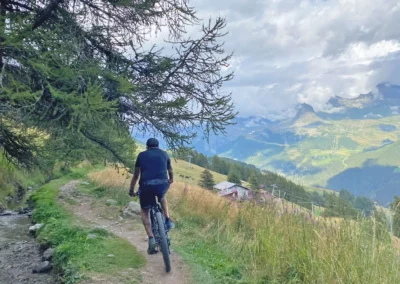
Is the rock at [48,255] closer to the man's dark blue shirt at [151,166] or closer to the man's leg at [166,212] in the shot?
the man's leg at [166,212]

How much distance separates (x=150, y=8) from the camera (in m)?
7.84

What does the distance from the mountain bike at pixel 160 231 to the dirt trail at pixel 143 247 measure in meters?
0.24

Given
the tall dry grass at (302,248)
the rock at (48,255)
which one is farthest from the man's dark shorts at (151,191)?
the rock at (48,255)

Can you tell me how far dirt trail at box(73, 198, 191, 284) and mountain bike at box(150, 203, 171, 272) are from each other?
0.24m

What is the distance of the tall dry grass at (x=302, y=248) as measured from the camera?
15.2ft

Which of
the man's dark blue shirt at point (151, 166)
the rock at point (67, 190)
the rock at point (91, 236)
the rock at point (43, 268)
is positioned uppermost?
the man's dark blue shirt at point (151, 166)

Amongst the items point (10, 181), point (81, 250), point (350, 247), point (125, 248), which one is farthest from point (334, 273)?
point (10, 181)

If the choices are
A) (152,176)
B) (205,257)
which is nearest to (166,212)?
(152,176)

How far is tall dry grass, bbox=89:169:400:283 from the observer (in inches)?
183

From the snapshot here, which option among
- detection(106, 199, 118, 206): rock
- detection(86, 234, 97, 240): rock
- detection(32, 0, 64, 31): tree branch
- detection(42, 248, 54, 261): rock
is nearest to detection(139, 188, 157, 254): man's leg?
detection(86, 234, 97, 240): rock

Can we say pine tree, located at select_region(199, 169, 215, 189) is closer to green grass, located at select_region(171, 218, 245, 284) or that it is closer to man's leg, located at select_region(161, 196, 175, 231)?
green grass, located at select_region(171, 218, 245, 284)

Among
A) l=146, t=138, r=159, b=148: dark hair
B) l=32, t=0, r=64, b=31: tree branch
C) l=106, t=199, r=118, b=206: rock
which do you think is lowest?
l=106, t=199, r=118, b=206: rock

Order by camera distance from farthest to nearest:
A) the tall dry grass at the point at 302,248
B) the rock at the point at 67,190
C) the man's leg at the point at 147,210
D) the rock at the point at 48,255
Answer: the rock at the point at 67,190, the rock at the point at 48,255, the man's leg at the point at 147,210, the tall dry grass at the point at 302,248

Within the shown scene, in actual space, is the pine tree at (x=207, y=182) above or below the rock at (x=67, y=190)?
above
